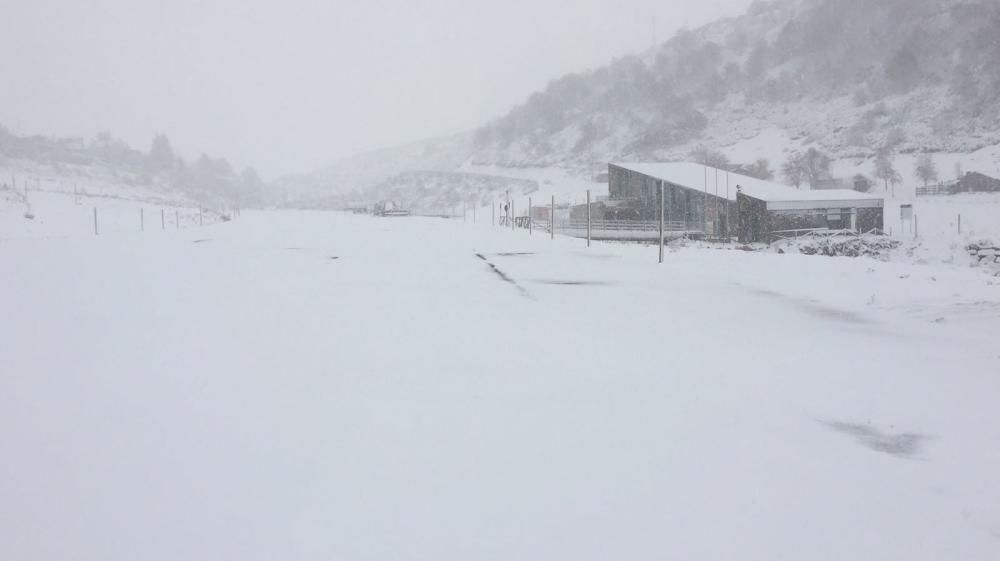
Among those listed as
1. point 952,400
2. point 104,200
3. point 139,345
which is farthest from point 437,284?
point 104,200

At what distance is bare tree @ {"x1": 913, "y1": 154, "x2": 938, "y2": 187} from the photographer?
52156mm

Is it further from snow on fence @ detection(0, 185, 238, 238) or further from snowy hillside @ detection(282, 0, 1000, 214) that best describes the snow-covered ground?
snowy hillside @ detection(282, 0, 1000, 214)

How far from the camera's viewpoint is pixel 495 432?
3203 mm

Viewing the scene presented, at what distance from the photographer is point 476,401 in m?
3.76

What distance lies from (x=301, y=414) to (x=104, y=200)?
6030cm

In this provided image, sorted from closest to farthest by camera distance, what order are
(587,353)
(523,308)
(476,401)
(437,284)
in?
(476,401) < (587,353) < (523,308) < (437,284)

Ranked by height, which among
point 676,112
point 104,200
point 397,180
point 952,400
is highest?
point 676,112

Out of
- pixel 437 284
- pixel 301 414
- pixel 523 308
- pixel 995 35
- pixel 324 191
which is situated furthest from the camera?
pixel 324 191

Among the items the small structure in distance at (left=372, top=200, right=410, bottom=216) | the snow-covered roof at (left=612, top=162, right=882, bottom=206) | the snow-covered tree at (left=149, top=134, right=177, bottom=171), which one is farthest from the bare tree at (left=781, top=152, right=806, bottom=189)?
the snow-covered tree at (left=149, top=134, right=177, bottom=171)

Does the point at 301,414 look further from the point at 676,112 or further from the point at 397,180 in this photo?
the point at 397,180

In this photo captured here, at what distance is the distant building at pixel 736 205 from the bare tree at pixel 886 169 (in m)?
20.7

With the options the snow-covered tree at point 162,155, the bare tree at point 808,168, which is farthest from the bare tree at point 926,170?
the snow-covered tree at point 162,155

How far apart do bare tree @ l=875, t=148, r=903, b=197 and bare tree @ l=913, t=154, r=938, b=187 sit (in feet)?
4.73

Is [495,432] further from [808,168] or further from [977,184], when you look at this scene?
[808,168]
